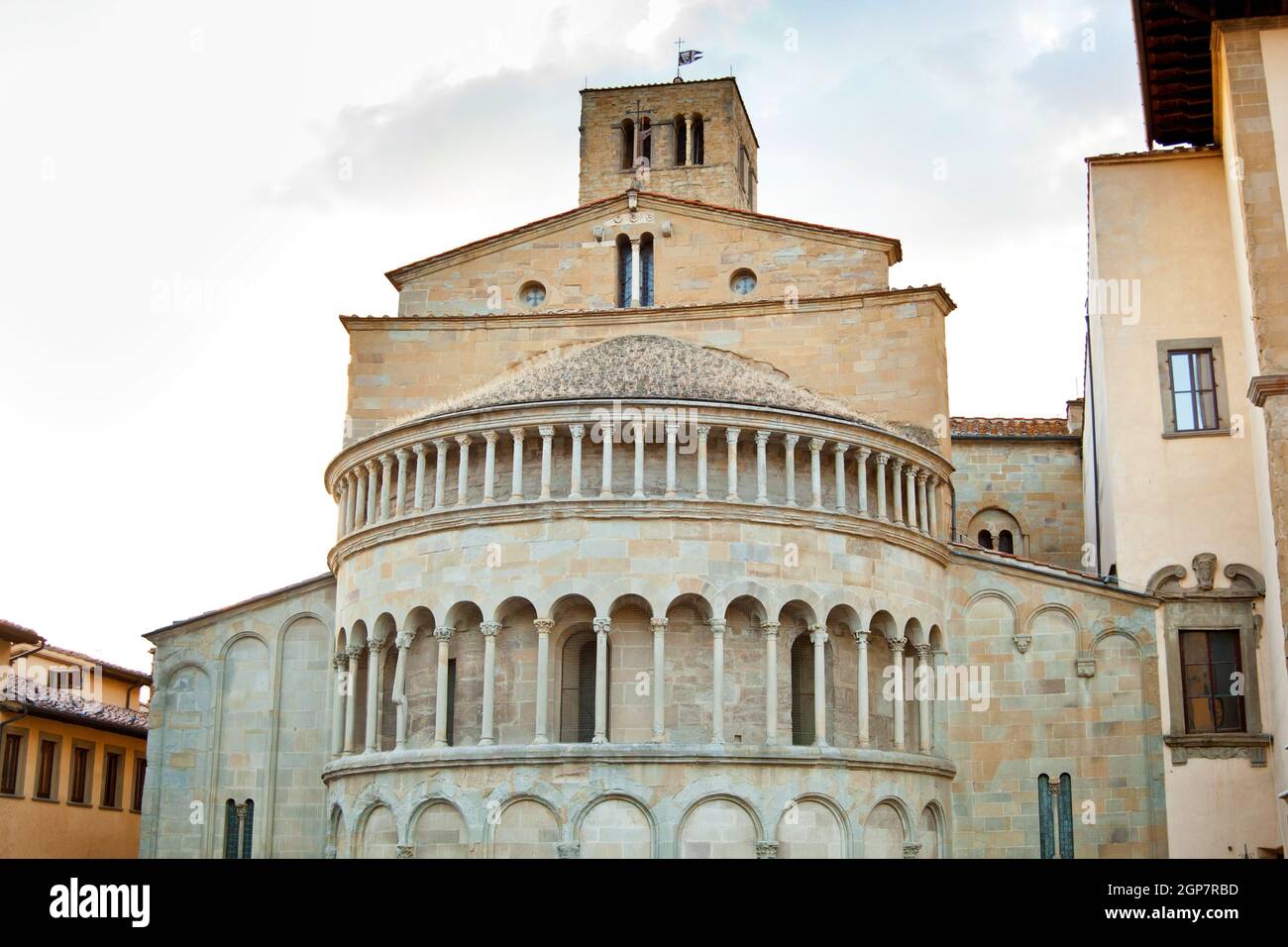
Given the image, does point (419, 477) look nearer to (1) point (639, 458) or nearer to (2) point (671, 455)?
(1) point (639, 458)

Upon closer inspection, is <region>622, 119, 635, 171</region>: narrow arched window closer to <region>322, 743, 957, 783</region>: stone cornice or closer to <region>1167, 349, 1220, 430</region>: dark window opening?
<region>1167, 349, 1220, 430</region>: dark window opening

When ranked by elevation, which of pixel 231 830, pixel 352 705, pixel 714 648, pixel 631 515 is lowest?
pixel 231 830

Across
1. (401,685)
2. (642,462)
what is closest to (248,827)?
(401,685)

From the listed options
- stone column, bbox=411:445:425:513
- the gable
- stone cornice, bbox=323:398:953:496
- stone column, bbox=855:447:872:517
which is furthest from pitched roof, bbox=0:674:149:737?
stone column, bbox=855:447:872:517

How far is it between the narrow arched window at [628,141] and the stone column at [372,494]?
19.9m

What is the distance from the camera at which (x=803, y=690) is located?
77.0ft

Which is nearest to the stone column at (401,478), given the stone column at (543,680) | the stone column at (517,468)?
the stone column at (517,468)

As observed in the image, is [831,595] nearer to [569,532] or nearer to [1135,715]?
[569,532]

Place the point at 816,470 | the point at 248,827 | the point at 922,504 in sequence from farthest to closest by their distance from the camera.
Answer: the point at 248,827 → the point at 922,504 → the point at 816,470

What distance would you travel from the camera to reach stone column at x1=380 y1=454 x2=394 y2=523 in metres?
24.4

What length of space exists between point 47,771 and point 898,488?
844 inches

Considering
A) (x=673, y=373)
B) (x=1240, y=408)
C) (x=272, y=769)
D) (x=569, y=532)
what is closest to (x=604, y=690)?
(x=569, y=532)

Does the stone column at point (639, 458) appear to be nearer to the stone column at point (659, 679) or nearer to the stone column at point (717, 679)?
the stone column at point (659, 679)

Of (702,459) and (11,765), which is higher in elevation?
(702,459)
